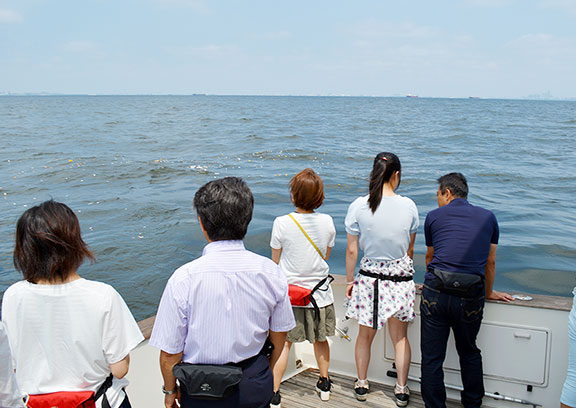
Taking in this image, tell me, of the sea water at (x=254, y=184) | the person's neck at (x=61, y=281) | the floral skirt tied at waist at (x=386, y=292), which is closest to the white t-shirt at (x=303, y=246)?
the floral skirt tied at waist at (x=386, y=292)

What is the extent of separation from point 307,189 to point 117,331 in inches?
60.6

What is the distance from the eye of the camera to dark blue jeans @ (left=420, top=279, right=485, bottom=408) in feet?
9.79

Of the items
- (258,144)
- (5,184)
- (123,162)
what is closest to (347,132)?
(258,144)

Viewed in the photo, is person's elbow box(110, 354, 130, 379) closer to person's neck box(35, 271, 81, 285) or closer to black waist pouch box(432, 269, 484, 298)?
person's neck box(35, 271, 81, 285)

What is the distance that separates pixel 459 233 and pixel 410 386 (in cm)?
133

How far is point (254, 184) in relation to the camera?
1688cm

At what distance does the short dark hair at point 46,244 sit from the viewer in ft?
5.92

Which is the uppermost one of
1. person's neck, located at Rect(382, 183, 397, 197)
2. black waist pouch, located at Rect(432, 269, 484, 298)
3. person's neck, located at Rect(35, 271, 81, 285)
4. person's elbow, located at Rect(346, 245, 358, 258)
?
person's neck, located at Rect(382, 183, 397, 197)

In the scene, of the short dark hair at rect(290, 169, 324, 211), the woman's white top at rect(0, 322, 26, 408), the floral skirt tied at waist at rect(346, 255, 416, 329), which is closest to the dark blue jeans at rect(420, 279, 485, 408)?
the floral skirt tied at waist at rect(346, 255, 416, 329)

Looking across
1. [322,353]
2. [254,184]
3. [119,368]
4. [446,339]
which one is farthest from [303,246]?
[254,184]

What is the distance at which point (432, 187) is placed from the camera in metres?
16.3

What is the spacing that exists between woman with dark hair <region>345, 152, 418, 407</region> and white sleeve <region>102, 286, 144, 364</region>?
1.70m

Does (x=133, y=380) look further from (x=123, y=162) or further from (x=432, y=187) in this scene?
(x=123, y=162)

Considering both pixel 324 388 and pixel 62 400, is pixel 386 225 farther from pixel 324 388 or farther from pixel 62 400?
pixel 62 400
